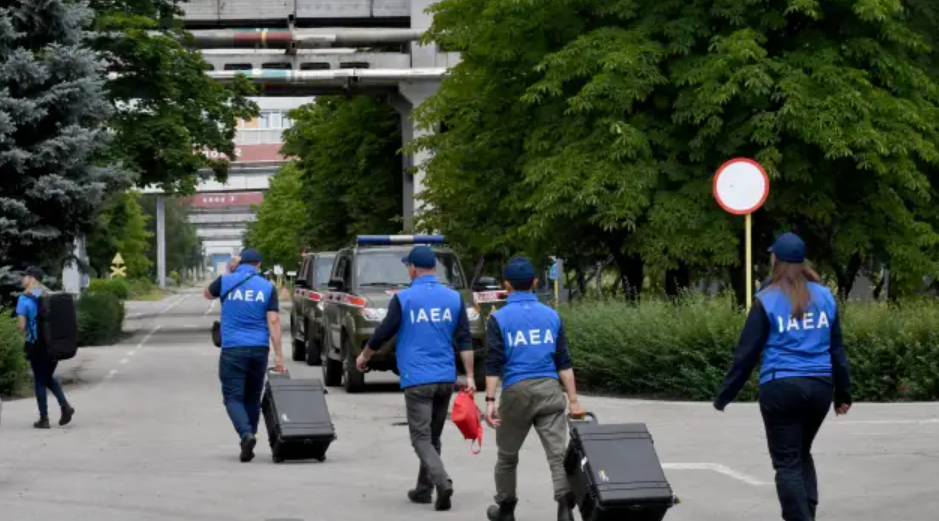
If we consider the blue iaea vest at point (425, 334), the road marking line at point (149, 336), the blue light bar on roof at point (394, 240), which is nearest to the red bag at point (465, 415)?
the blue iaea vest at point (425, 334)

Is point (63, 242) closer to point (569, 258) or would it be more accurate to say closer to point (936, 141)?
point (569, 258)

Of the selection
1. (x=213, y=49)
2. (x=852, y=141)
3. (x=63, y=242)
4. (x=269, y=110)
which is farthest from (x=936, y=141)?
(x=269, y=110)

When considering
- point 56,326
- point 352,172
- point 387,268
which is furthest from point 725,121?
point 352,172

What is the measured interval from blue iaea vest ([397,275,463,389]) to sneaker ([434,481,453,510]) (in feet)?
2.42

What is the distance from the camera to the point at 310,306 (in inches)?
1170

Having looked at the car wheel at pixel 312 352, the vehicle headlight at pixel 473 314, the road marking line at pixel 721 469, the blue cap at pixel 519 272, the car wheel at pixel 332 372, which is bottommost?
the car wheel at pixel 312 352

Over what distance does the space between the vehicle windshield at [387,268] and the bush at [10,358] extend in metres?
4.87

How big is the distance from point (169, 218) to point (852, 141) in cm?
11889

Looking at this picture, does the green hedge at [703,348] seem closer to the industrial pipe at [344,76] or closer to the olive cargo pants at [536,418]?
the olive cargo pants at [536,418]

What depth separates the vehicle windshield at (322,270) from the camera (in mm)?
30422

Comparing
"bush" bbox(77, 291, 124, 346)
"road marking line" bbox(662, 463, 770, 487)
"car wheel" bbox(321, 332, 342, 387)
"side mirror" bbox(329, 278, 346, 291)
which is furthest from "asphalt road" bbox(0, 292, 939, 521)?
"bush" bbox(77, 291, 124, 346)

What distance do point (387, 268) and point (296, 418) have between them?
1100cm

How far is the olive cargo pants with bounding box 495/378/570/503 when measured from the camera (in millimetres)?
9891

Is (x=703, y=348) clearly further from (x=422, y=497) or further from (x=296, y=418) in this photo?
(x=422, y=497)
